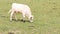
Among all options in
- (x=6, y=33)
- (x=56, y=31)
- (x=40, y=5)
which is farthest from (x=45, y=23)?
(x=40, y=5)

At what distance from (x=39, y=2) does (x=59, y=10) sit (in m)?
3.05

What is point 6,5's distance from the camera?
747 inches

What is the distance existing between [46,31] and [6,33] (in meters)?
1.85

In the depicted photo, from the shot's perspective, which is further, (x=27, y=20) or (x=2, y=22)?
(x=27, y=20)

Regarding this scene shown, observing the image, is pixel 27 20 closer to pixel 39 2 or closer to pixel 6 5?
pixel 6 5

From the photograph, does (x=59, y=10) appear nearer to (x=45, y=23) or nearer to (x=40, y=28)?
(x=45, y=23)

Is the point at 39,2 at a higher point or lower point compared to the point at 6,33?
higher

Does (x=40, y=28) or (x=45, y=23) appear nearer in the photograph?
(x=40, y=28)

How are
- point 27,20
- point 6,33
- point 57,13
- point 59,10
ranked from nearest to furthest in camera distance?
point 6,33 → point 27,20 → point 57,13 → point 59,10

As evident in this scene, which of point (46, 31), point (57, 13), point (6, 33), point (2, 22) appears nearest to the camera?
point (6, 33)

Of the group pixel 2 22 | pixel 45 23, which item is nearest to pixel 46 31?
pixel 45 23

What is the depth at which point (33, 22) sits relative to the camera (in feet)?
42.4

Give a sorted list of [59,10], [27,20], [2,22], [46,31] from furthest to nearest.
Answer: [59,10], [27,20], [2,22], [46,31]

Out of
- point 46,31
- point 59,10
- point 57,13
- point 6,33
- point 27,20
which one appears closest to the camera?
point 6,33
